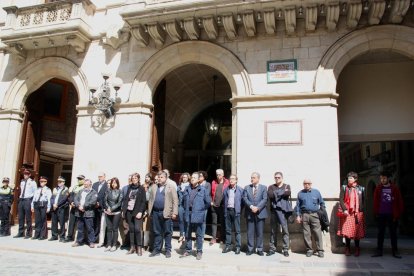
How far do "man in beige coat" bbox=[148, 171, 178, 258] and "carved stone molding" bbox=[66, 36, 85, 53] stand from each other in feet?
16.7

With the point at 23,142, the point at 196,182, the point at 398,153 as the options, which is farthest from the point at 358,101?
the point at 23,142

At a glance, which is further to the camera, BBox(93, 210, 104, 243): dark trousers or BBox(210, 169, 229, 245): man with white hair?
BBox(93, 210, 104, 243): dark trousers

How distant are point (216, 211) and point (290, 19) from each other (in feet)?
16.0

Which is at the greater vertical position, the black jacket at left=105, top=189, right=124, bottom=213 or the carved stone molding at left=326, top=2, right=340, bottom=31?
the carved stone molding at left=326, top=2, right=340, bottom=31

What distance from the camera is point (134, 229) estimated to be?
27.6ft

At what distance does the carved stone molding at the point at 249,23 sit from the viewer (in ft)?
30.4

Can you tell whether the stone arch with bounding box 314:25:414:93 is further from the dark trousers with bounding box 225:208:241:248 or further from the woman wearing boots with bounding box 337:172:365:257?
the dark trousers with bounding box 225:208:241:248

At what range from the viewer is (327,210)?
8586mm

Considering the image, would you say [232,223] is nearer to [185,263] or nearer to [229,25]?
[185,263]

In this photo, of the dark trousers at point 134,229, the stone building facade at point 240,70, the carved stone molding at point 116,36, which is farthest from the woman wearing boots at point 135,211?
the carved stone molding at point 116,36

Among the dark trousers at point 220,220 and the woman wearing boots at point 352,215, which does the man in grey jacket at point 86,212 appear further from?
the woman wearing boots at point 352,215

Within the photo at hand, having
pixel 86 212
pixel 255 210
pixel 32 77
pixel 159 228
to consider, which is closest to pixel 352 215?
pixel 255 210

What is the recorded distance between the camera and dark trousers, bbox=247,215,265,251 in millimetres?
8156

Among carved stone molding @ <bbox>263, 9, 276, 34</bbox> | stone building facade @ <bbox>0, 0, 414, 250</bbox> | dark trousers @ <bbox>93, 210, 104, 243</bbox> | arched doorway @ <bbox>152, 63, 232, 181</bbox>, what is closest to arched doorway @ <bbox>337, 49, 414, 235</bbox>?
stone building facade @ <bbox>0, 0, 414, 250</bbox>
